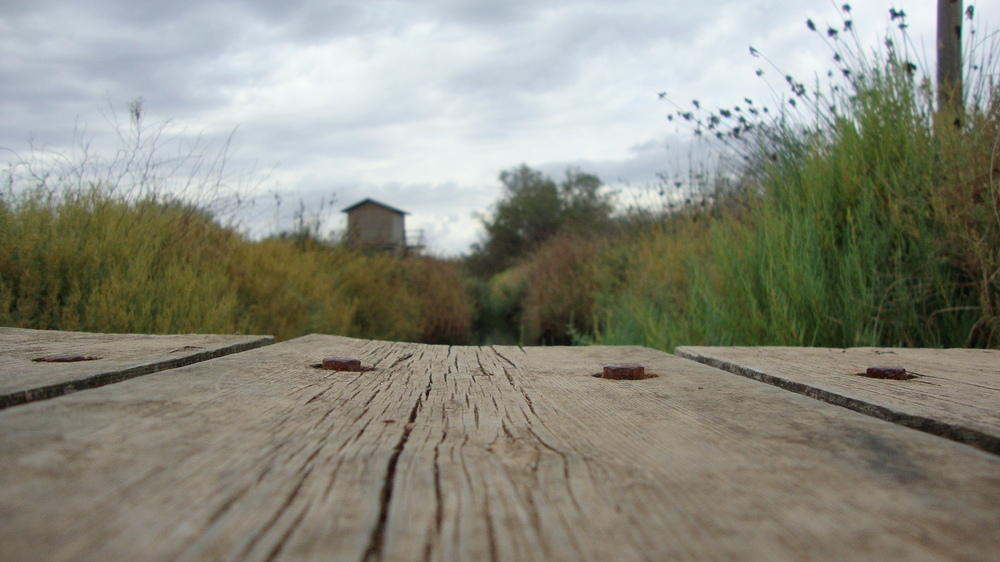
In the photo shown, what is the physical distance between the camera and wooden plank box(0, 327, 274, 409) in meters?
1.22

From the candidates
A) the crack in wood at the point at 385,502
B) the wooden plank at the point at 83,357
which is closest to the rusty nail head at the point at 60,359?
the wooden plank at the point at 83,357

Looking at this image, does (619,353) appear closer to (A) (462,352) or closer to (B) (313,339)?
(A) (462,352)

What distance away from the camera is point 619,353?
219 cm

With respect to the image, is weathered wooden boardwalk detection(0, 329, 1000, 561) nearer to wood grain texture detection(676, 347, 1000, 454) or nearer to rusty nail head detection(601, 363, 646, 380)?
wood grain texture detection(676, 347, 1000, 454)

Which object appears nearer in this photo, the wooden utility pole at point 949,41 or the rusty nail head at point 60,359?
the rusty nail head at point 60,359

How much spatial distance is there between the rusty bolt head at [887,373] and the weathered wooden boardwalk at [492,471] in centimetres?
7

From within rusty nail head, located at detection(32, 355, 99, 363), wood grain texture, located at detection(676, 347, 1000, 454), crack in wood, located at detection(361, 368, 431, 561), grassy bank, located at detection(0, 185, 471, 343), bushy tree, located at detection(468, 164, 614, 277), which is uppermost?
bushy tree, located at detection(468, 164, 614, 277)

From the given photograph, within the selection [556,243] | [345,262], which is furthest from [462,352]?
[556,243]

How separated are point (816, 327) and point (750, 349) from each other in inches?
53.0

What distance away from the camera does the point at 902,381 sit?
4.85 feet

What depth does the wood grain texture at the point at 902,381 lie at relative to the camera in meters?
1.04

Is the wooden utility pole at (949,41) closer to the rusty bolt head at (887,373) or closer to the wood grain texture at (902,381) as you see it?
the wood grain texture at (902,381)

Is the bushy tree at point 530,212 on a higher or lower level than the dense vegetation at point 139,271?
higher

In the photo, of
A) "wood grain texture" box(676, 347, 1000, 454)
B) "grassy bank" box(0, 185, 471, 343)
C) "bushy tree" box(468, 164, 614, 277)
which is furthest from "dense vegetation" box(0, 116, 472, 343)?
"bushy tree" box(468, 164, 614, 277)
